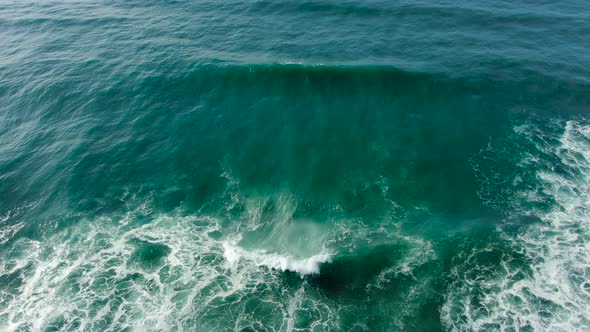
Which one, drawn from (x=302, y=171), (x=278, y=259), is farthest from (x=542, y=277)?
(x=302, y=171)

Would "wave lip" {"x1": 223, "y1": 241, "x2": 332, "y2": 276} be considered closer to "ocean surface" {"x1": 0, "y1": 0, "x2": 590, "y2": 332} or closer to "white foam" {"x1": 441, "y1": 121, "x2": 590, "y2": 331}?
"ocean surface" {"x1": 0, "y1": 0, "x2": 590, "y2": 332}

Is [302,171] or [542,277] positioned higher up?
[302,171]

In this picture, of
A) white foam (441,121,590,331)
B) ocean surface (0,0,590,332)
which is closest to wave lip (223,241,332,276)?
ocean surface (0,0,590,332)

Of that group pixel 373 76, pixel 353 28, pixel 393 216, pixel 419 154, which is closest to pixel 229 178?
pixel 393 216

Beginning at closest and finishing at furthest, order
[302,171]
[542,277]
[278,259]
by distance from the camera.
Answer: [542,277] → [278,259] → [302,171]

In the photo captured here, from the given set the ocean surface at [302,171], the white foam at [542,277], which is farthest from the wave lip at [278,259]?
the white foam at [542,277]

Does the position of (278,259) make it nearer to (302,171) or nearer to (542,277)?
(302,171)

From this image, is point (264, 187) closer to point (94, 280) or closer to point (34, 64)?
point (94, 280)
